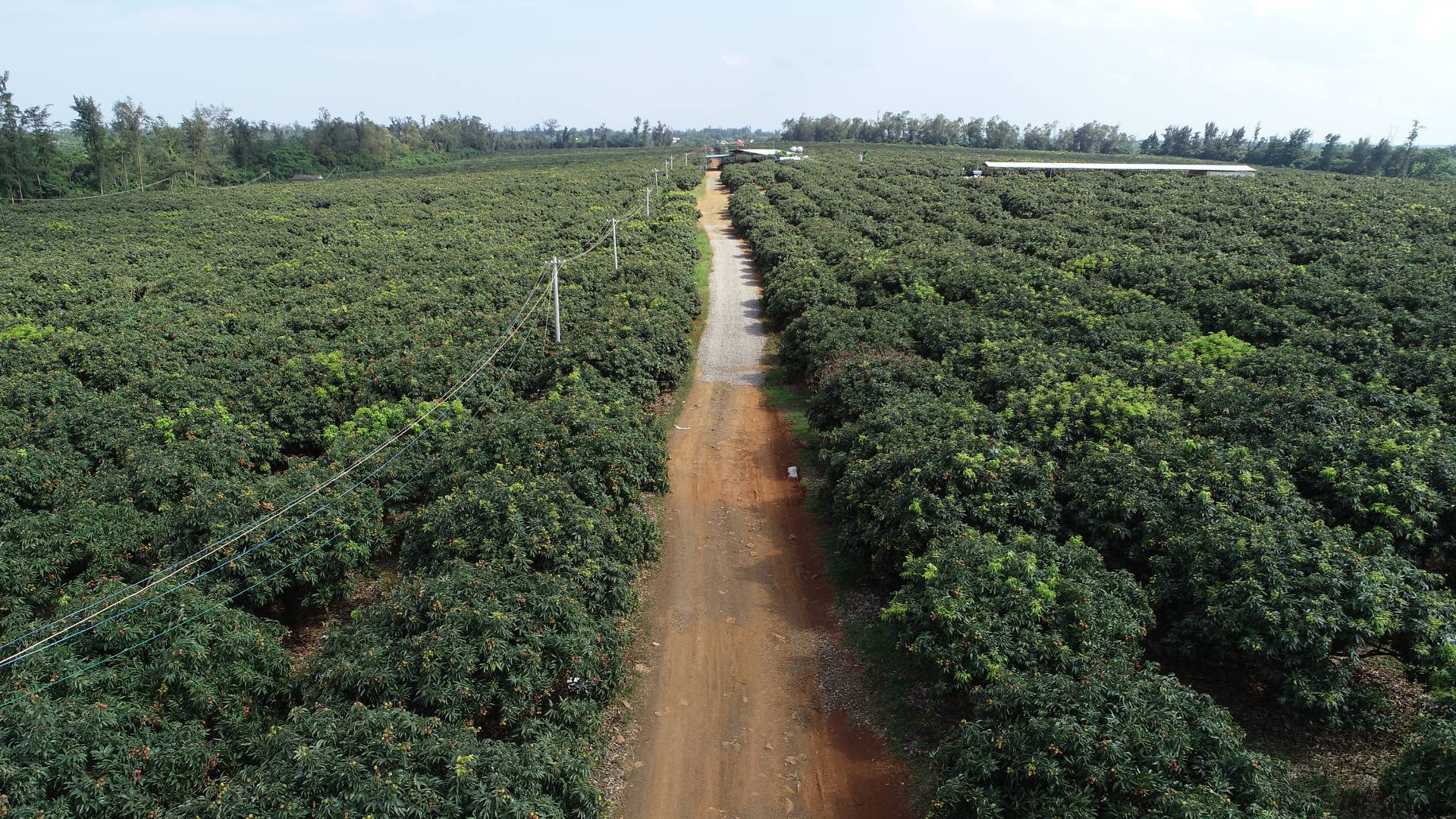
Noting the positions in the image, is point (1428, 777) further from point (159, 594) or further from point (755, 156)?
point (755, 156)

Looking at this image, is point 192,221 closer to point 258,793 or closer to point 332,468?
point 332,468

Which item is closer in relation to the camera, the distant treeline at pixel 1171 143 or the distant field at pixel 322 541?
the distant field at pixel 322 541

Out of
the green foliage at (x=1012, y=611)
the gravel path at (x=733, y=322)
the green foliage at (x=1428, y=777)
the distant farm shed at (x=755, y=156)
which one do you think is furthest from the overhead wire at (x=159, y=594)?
the distant farm shed at (x=755, y=156)

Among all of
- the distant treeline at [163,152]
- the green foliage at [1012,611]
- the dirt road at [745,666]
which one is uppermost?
the distant treeline at [163,152]

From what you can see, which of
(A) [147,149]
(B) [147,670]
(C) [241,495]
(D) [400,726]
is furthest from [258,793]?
(A) [147,149]

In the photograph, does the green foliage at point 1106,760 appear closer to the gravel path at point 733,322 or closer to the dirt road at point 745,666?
the dirt road at point 745,666

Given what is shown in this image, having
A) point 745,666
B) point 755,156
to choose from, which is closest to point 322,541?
point 745,666

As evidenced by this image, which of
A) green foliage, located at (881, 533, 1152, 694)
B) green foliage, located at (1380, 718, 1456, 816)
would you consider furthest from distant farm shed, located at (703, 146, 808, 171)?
green foliage, located at (1380, 718, 1456, 816)
